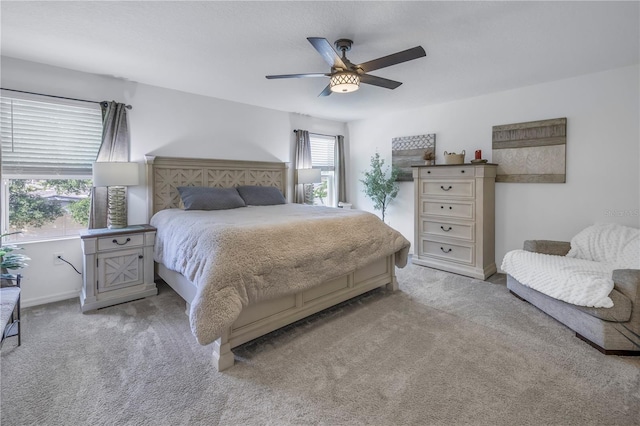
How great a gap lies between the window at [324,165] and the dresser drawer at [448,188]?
6.62ft

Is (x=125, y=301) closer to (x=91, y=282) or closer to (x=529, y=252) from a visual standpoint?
(x=91, y=282)

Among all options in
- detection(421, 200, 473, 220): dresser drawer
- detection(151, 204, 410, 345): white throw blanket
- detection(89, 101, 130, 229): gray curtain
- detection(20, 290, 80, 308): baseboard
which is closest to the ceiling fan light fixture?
detection(151, 204, 410, 345): white throw blanket

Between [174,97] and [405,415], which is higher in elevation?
[174,97]

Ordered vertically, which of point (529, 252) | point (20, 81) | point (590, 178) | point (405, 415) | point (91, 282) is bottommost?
point (405, 415)

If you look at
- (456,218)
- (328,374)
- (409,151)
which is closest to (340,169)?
(409,151)

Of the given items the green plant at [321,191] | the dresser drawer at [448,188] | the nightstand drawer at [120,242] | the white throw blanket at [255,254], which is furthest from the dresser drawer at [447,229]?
the nightstand drawer at [120,242]

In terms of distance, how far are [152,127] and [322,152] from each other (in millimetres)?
2986

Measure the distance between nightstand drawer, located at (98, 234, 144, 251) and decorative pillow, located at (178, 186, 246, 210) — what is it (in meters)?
0.62

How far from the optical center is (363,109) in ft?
16.4

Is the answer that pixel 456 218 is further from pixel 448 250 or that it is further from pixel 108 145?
pixel 108 145

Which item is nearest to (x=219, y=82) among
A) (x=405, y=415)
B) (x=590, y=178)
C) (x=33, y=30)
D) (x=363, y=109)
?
(x=33, y=30)

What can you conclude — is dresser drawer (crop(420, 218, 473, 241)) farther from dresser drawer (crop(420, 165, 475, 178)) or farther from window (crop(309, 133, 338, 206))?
window (crop(309, 133, 338, 206))

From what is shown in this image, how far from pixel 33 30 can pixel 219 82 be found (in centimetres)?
164

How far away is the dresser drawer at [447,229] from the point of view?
13.1 ft
